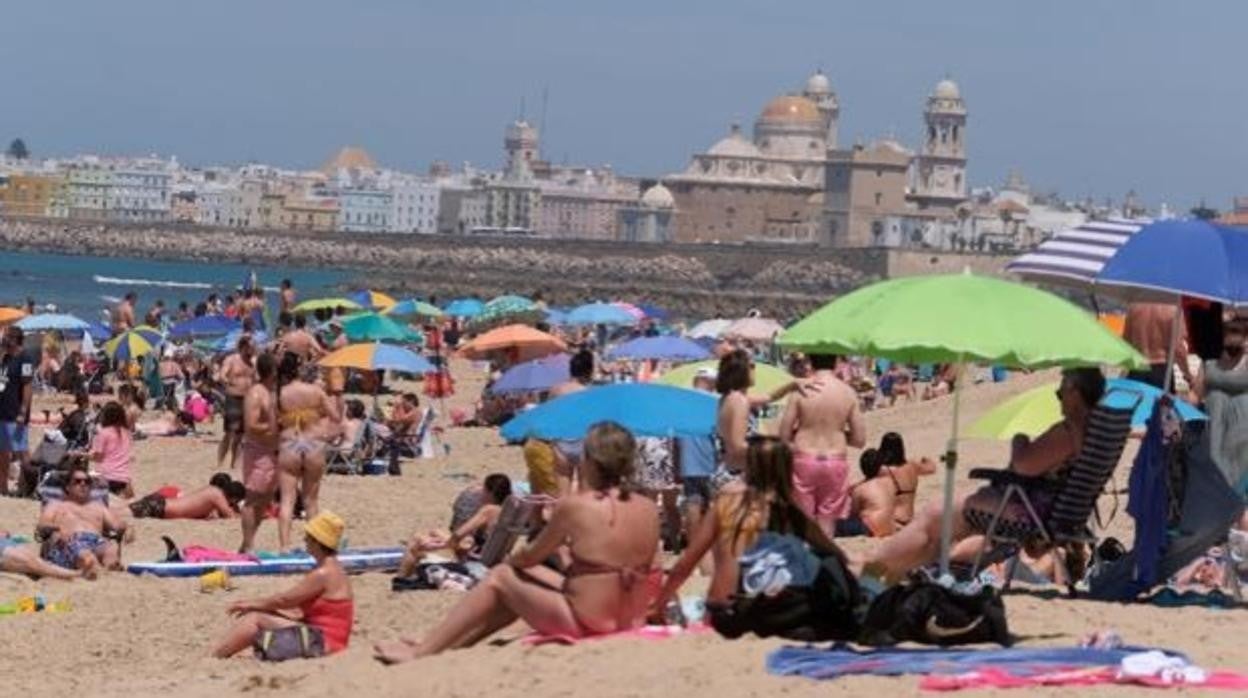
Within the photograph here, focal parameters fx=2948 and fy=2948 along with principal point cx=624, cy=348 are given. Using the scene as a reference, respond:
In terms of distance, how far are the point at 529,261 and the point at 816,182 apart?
1746 cm

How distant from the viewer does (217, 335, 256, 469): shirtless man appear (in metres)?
17.7

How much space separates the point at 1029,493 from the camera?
930cm

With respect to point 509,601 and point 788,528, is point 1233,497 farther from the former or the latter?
point 509,601

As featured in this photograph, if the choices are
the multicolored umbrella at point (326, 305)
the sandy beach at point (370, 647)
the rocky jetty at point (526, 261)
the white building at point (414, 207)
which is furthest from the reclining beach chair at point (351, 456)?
the white building at point (414, 207)

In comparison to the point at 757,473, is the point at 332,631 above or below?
below

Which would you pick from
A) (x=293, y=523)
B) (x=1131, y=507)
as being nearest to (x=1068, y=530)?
(x=1131, y=507)

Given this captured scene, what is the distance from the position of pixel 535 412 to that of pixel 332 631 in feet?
6.10

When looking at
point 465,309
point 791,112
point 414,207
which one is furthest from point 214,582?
point 414,207

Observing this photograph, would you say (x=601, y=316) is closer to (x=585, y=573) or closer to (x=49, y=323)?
(x=49, y=323)

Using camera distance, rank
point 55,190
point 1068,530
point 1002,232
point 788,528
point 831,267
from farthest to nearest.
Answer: point 55,190 < point 1002,232 < point 831,267 < point 1068,530 < point 788,528

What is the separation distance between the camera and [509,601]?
8.43m

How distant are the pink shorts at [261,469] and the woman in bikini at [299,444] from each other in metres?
0.06

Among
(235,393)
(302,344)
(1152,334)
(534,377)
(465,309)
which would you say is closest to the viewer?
(1152,334)

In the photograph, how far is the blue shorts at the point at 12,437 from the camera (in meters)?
15.2
